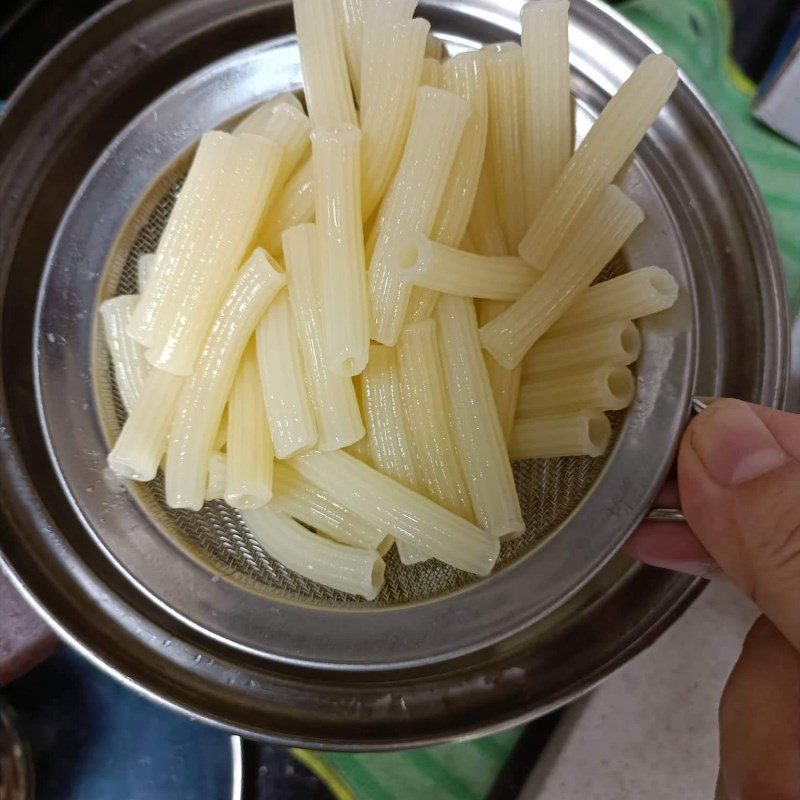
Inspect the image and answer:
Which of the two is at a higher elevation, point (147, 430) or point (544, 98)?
point (544, 98)

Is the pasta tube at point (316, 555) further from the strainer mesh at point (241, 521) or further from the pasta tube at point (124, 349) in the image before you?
the pasta tube at point (124, 349)

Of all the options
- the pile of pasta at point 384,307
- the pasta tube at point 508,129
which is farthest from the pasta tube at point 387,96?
the pasta tube at point 508,129

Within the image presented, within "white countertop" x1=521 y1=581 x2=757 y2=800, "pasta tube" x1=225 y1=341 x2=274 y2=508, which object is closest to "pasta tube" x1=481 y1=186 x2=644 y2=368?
"pasta tube" x1=225 y1=341 x2=274 y2=508

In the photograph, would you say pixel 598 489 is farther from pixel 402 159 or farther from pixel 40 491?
pixel 40 491

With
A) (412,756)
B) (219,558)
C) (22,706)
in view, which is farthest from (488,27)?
(22,706)

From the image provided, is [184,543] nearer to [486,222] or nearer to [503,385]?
[503,385]

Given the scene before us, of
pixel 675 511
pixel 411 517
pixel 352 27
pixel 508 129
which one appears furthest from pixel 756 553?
pixel 352 27

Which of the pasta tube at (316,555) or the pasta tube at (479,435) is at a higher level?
the pasta tube at (479,435)
